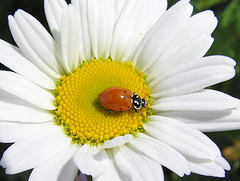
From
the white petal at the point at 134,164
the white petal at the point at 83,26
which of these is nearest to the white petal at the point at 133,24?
the white petal at the point at 83,26

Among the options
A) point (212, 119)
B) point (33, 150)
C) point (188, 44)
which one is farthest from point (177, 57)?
point (33, 150)

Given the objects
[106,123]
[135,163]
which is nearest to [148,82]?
[106,123]

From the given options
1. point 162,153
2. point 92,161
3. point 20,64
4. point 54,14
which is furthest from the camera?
point 54,14

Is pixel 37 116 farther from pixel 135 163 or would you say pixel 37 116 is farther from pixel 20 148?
pixel 135 163

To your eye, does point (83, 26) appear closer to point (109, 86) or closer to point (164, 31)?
point (109, 86)

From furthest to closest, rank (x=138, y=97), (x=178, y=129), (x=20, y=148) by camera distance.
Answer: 1. (x=138, y=97)
2. (x=178, y=129)
3. (x=20, y=148)

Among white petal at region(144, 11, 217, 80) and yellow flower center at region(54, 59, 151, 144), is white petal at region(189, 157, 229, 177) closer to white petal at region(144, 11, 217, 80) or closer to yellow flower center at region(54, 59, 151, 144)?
yellow flower center at region(54, 59, 151, 144)

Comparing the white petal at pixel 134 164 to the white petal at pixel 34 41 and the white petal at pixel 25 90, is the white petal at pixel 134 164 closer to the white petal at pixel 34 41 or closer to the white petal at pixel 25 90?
the white petal at pixel 25 90
